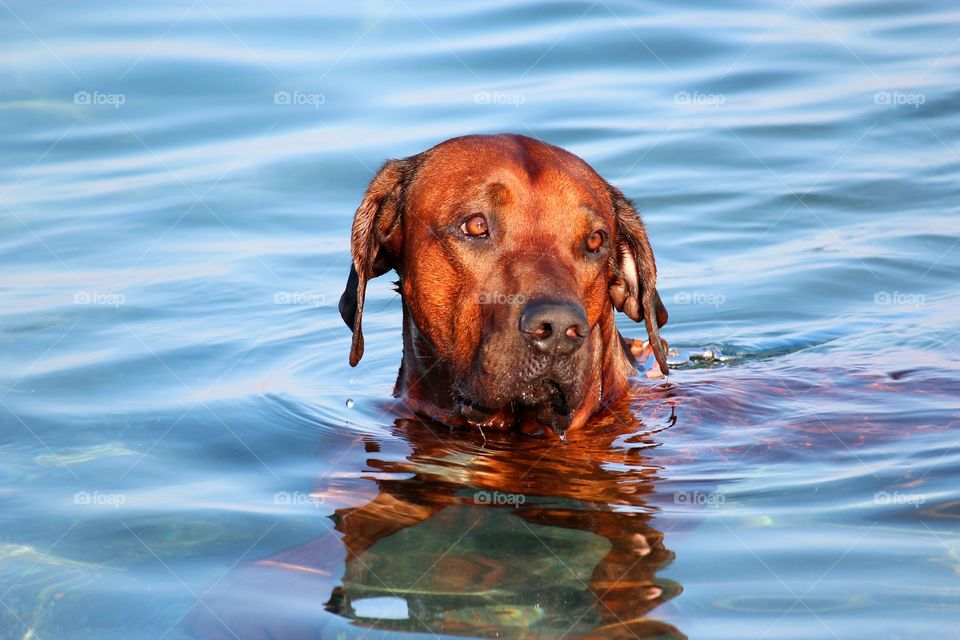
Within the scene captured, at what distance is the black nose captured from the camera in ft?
16.4

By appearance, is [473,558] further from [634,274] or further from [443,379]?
[634,274]

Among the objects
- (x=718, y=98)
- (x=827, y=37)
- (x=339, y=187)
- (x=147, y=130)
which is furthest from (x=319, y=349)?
(x=827, y=37)

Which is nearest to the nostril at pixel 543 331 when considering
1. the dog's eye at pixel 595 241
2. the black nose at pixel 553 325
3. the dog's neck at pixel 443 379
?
the black nose at pixel 553 325

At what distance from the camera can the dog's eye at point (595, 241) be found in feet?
18.4

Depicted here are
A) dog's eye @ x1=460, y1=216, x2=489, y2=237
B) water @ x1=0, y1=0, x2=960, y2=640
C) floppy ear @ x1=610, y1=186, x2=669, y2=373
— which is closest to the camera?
water @ x1=0, y1=0, x2=960, y2=640

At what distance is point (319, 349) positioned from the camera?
8.03 meters

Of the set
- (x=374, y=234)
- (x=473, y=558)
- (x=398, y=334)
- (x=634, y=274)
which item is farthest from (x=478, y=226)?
(x=398, y=334)

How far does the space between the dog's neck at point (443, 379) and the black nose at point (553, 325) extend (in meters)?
0.56

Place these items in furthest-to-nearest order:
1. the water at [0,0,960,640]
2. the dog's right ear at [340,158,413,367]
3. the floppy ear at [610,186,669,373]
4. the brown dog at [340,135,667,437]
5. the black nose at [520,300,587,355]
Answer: the floppy ear at [610,186,669,373] < the dog's right ear at [340,158,413,367] < the brown dog at [340,135,667,437] < the black nose at [520,300,587,355] < the water at [0,0,960,640]

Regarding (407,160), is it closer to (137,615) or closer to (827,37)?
(137,615)

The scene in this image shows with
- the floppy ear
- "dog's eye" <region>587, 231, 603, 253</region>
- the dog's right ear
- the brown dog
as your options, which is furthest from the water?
"dog's eye" <region>587, 231, 603, 253</region>

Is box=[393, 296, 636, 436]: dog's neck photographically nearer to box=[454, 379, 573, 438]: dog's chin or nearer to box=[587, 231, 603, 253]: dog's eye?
box=[454, 379, 573, 438]: dog's chin

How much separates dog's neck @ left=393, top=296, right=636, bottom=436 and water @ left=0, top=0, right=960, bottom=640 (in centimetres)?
11

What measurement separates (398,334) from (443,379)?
2.53 meters
